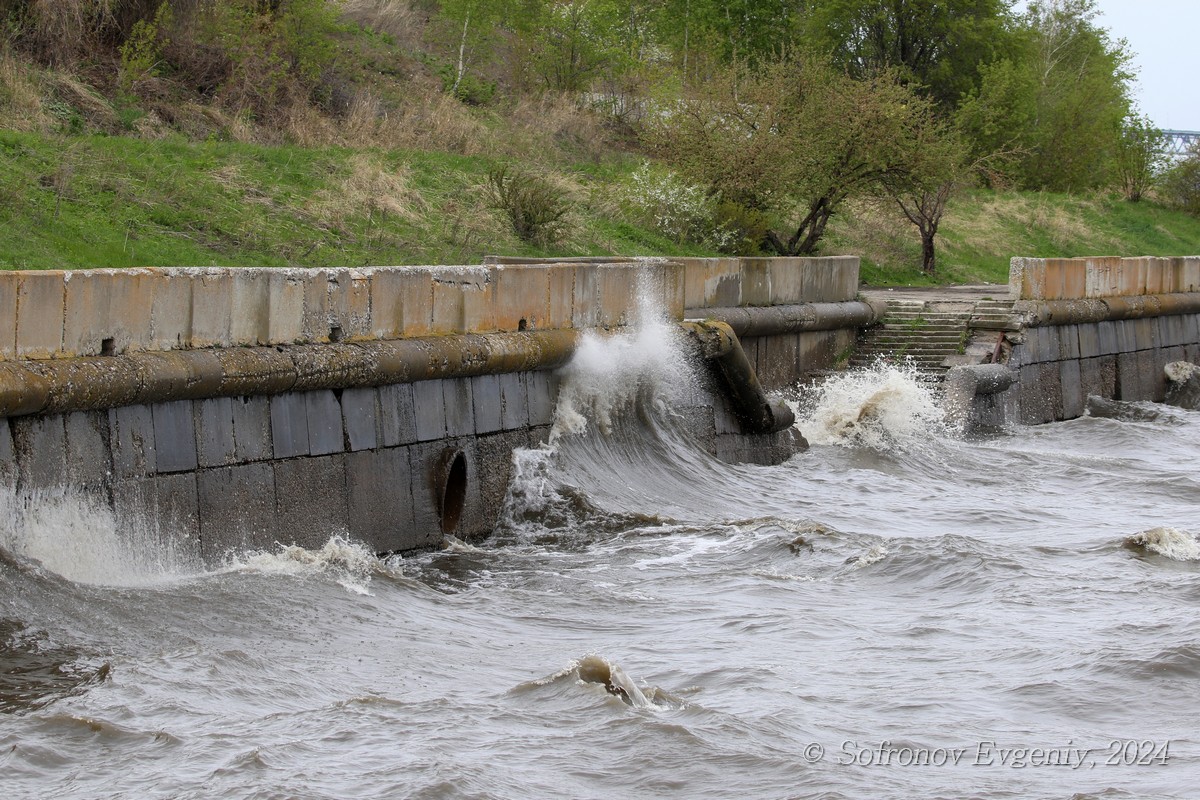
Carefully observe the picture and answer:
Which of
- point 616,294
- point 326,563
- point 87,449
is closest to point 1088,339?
point 616,294

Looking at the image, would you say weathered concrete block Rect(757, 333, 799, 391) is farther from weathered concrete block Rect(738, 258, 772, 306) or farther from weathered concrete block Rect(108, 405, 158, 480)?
weathered concrete block Rect(108, 405, 158, 480)

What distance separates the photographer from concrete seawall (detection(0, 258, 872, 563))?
8.62 meters

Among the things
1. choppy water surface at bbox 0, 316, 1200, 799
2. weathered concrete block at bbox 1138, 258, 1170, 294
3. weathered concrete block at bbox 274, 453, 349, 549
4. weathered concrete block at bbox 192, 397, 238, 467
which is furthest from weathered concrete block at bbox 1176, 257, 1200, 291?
weathered concrete block at bbox 192, 397, 238, 467

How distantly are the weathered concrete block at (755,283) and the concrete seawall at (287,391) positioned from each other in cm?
Answer: 376

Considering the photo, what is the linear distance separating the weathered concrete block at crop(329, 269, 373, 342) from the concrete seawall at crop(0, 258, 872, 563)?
0.04 ft

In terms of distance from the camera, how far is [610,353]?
1355cm

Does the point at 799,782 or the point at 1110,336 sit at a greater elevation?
the point at 1110,336

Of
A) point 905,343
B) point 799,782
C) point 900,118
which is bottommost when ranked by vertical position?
point 799,782

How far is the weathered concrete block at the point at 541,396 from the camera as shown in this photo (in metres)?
12.6

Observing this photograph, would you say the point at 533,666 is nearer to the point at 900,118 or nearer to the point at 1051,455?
the point at 1051,455

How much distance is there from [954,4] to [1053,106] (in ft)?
14.6

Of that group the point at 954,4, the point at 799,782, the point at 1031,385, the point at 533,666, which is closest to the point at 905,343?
the point at 1031,385

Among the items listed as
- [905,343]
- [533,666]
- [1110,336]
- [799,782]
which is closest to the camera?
[799,782]

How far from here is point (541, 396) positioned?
41.8 ft
